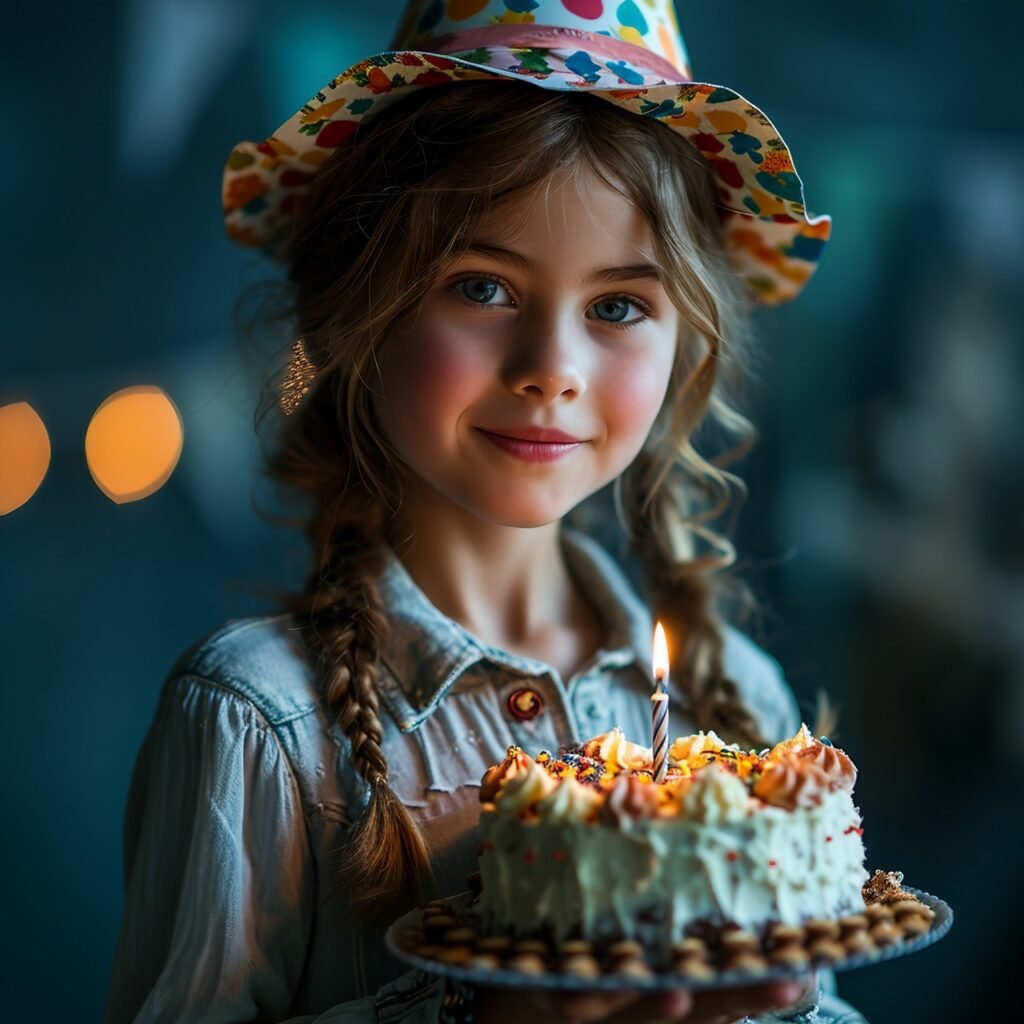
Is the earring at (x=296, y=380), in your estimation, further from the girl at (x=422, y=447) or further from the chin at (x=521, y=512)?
the chin at (x=521, y=512)

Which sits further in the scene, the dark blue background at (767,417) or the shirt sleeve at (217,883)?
the dark blue background at (767,417)

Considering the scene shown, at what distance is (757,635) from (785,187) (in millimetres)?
975

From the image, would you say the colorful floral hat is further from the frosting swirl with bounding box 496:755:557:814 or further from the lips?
the frosting swirl with bounding box 496:755:557:814

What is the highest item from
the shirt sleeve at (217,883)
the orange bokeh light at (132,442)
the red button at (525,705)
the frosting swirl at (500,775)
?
the orange bokeh light at (132,442)

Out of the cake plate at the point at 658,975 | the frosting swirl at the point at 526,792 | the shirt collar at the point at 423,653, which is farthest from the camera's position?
the shirt collar at the point at 423,653

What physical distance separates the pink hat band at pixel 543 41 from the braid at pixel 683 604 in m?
0.51

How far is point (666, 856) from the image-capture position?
31.1 inches

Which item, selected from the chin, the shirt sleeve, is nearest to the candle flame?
the chin

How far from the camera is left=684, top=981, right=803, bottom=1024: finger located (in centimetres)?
77

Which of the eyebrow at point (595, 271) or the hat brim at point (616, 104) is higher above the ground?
the hat brim at point (616, 104)

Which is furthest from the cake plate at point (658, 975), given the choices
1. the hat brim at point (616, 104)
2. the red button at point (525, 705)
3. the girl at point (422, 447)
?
the hat brim at point (616, 104)

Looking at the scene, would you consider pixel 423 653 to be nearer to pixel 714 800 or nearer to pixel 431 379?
pixel 431 379

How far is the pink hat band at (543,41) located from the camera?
1.10 m

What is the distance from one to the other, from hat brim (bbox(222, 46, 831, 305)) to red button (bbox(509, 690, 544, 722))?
1.82 feet
